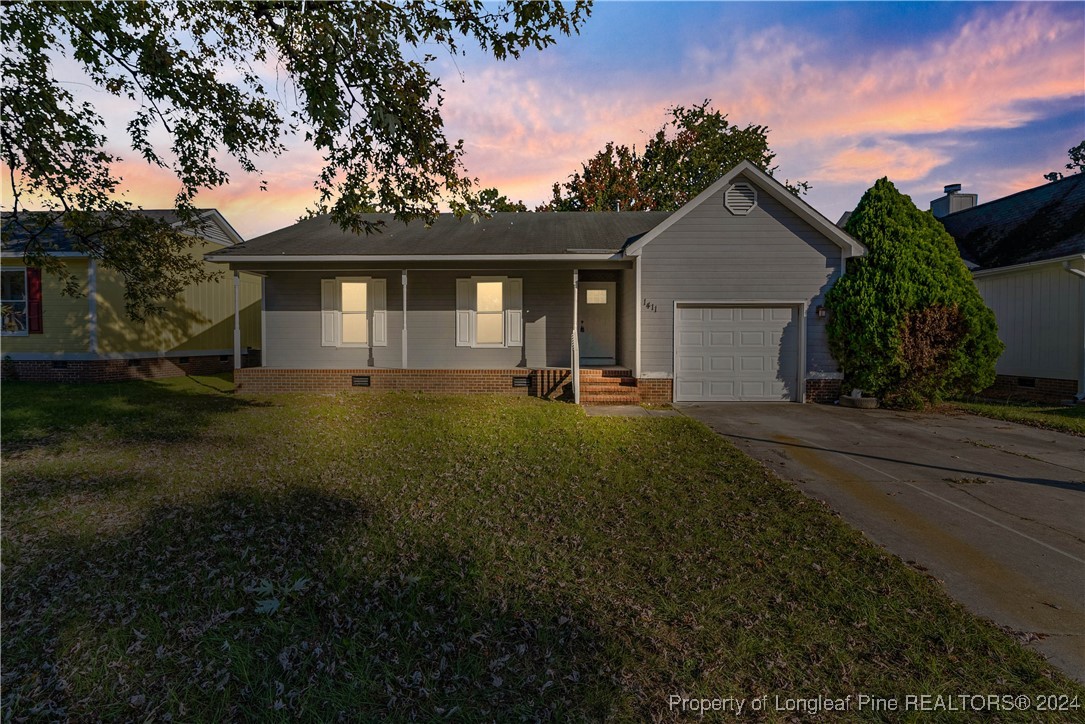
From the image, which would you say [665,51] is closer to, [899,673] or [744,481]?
[744,481]

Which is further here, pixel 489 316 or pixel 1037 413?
pixel 489 316

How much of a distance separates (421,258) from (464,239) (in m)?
1.63

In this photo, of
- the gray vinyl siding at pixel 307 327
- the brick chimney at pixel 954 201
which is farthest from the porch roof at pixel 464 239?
the brick chimney at pixel 954 201

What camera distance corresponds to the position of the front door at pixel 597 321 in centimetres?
1329

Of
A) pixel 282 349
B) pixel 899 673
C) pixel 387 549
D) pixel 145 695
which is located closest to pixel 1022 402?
pixel 899 673

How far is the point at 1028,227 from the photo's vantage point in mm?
13539

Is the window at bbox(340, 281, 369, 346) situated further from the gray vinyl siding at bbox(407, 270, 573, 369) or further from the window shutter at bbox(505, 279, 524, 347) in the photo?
the window shutter at bbox(505, 279, 524, 347)

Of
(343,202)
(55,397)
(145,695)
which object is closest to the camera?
(145,695)

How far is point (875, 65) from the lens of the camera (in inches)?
365

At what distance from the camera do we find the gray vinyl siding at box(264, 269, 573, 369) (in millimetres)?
12867

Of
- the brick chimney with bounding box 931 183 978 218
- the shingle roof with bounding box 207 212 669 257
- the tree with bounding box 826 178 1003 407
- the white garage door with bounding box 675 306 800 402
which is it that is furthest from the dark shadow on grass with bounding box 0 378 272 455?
the brick chimney with bounding box 931 183 978 218

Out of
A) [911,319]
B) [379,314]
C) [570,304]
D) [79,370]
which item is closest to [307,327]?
[379,314]

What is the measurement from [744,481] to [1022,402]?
36.1 feet

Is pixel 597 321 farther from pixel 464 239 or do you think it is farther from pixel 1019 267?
pixel 1019 267
